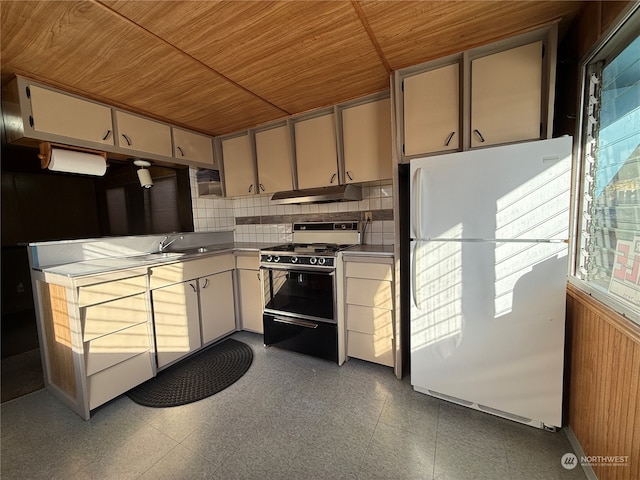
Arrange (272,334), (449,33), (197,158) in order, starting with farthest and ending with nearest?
(197,158)
(272,334)
(449,33)

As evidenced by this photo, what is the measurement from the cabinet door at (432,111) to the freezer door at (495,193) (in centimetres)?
24

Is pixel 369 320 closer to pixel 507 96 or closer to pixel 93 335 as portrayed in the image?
pixel 507 96

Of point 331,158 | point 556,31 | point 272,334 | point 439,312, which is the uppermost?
point 556,31

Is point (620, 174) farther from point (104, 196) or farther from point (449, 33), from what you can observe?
point (104, 196)

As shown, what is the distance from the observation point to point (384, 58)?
67.2 inches

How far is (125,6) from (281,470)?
2.39m

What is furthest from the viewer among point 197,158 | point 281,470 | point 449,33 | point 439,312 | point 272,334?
point 197,158

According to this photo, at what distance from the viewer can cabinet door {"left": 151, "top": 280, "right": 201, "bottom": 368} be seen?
6.93ft

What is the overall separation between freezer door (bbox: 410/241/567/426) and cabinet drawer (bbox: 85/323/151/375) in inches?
80.6

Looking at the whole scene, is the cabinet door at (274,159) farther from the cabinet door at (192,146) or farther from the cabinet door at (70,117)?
the cabinet door at (70,117)

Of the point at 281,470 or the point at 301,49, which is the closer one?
the point at 281,470

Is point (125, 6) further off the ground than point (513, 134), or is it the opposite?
point (125, 6)

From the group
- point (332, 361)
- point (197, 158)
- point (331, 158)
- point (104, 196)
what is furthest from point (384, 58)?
point (104, 196)

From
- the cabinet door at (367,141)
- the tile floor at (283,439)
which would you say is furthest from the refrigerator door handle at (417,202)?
the tile floor at (283,439)
